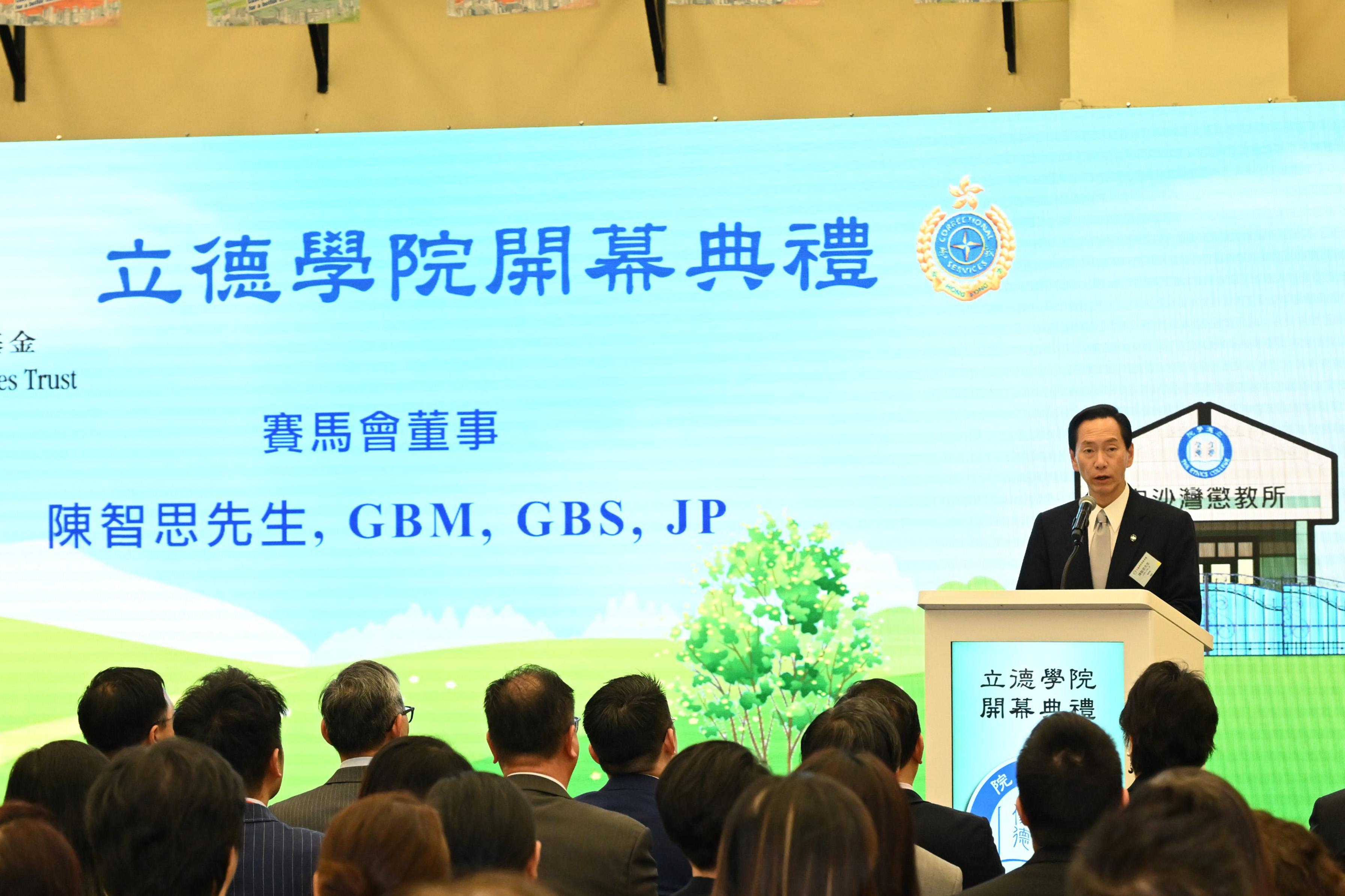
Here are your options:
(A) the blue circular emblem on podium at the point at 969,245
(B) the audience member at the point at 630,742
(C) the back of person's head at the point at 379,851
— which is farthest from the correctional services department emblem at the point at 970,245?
(C) the back of person's head at the point at 379,851

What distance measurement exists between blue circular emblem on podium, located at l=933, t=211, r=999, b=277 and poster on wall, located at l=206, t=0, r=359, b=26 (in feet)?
8.53

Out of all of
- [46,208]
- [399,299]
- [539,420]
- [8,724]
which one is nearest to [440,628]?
[539,420]

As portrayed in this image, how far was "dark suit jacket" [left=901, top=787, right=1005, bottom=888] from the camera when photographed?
98.7 inches

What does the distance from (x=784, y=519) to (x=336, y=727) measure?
299 centimetres

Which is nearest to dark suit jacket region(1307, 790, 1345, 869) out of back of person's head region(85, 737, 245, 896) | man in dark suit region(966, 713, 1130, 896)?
man in dark suit region(966, 713, 1130, 896)

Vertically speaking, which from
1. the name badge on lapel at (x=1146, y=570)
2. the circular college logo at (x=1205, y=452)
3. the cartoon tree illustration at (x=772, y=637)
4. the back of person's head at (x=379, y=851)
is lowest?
the cartoon tree illustration at (x=772, y=637)

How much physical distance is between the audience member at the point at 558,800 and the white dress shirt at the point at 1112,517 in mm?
1548

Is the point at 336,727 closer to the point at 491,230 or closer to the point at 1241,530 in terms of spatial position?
the point at 491,230

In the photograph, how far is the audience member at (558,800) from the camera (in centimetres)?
236

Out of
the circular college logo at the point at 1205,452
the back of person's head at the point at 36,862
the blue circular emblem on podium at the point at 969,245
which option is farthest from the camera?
the blue circular emblem on podium at the point at 969,245

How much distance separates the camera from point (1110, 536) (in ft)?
12.3

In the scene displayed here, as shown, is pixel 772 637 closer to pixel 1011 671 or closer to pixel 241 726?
pixel 1011 671

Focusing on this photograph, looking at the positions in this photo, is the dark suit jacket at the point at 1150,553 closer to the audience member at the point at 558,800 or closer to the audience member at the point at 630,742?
the audience member at the point at 630,742

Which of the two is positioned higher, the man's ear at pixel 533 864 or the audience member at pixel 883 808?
the audience member at pixel 883 808
